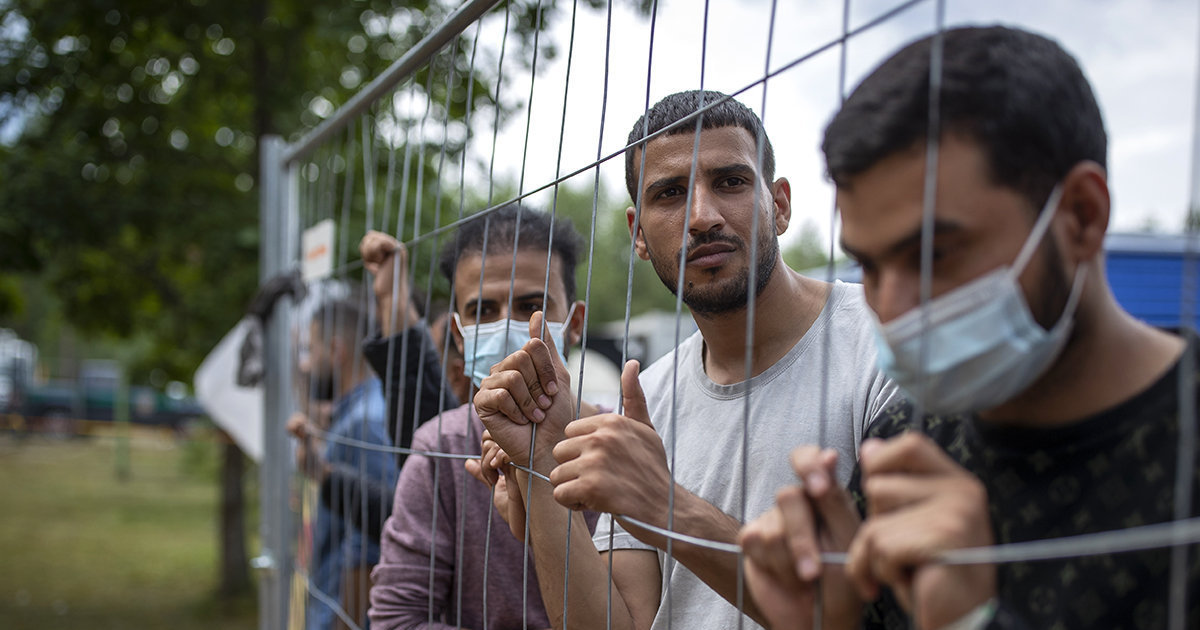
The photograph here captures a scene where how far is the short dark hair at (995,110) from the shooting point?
1.00 m

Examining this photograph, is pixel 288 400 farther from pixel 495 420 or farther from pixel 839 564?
pixel 839 564

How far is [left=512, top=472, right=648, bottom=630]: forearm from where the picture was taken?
69.9 inches

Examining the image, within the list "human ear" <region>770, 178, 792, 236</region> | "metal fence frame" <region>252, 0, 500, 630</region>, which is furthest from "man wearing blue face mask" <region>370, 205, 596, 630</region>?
"metal fence frame" <region>252, 0, 500, 630</region>

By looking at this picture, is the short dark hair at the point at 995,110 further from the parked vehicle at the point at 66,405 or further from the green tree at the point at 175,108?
the parked vehicle at the point at 66,405

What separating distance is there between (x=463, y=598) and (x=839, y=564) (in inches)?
52.4

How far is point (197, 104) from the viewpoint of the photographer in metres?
7.56

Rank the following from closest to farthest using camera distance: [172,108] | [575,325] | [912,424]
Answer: [912,424] < [575,325] < [172,108]

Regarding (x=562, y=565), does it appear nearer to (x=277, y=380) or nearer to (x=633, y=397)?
(x=633, y=397)

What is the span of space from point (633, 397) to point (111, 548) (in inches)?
457

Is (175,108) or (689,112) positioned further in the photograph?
(175,108)

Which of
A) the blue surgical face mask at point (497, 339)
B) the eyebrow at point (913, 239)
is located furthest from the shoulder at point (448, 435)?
the eyebrow at point (913, 239)

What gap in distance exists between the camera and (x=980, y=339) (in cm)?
97

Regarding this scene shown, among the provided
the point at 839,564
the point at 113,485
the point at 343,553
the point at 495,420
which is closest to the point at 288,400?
the point at 343,553

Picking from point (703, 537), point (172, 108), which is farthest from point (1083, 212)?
point (172, 108)
